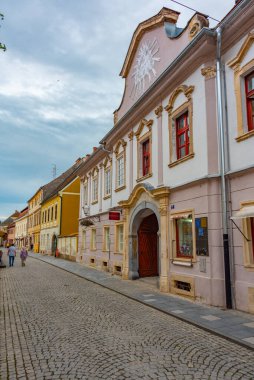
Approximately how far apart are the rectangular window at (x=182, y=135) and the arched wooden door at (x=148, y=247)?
4335 millimetres

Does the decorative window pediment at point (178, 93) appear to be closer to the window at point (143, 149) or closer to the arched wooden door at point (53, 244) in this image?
the window at point (143, 149)

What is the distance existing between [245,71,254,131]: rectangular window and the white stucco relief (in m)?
5.13

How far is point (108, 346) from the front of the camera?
5.41 meters

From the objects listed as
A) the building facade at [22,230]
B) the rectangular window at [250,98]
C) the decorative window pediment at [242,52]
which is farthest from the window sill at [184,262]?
the building facade at [22,230]

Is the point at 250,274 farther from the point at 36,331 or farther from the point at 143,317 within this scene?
the point at 36,331

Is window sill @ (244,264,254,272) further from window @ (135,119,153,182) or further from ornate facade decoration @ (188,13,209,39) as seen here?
ornate facade decoration @ (188,13,209,39)

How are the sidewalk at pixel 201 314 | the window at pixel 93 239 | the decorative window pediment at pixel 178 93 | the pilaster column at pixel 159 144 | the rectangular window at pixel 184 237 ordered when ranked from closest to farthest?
the sidewalk at pixel 201 314 < the rectangular window at pixel 184 237 < the decorative window pediment at pixel 178 93 < the pilaster column at pixel 159 144 < the window at pixel 93 239

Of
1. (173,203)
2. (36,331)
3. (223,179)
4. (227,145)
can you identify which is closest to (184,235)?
(173,203)

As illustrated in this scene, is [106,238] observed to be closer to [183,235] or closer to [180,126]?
[183,235]

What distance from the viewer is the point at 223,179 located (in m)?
8.45

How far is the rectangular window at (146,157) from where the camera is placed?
13.4 m

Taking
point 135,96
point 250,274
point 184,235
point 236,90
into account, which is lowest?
point 250,274

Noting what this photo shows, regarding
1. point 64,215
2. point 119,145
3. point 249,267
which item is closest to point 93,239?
point 119,145

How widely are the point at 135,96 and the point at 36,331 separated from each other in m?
11.2
